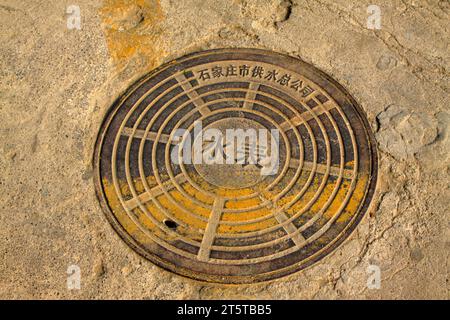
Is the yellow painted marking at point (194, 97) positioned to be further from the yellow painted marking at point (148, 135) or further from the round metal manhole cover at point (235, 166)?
the yellow painted marking at point (148, 135)

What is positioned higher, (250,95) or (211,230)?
(250,95)

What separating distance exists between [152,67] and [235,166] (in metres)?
1.23

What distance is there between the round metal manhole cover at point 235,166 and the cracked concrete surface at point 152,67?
0.11 meters

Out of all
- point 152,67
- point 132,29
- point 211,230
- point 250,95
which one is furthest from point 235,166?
point 132,29

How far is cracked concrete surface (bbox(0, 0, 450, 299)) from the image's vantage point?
12.8 feet

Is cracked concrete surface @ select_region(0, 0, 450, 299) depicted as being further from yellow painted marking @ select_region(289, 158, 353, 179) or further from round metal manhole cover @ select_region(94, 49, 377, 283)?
yellow painted marking @ select_region(289, 158, 353, 179)

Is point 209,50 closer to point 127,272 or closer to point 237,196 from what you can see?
point 237,196

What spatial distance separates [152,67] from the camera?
4.79 meters

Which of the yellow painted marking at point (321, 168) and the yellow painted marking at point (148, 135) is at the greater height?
the yellow painted marking at point (148, 135)

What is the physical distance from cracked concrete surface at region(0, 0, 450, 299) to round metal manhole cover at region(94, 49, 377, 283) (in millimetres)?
108

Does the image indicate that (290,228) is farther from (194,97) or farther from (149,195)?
(194,97)

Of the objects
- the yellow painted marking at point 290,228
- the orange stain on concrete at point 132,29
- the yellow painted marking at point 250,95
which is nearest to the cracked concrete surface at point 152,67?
the orange stain on concrete at point 132,29

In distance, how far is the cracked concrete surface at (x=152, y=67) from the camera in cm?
391

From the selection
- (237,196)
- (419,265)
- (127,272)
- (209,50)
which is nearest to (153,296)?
(127,272)
